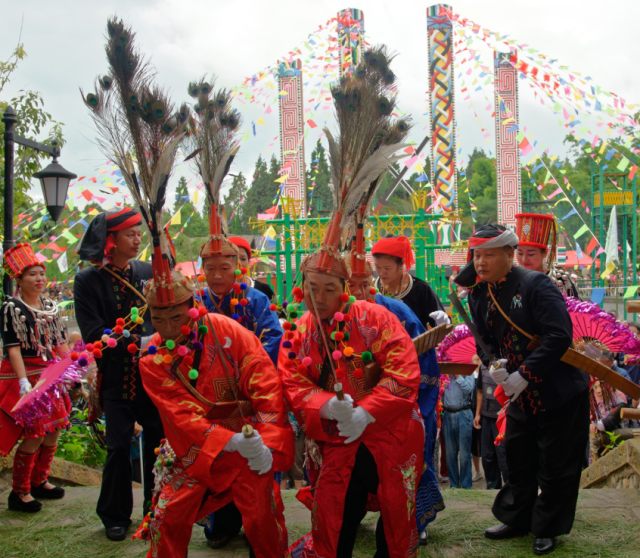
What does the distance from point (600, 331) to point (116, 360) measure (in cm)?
281

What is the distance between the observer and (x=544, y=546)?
325 centimetres

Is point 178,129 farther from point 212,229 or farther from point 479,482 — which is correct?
point 479,482

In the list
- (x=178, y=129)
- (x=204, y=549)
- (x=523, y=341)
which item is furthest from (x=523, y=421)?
(x=178, y=129)

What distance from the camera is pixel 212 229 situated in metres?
3.64

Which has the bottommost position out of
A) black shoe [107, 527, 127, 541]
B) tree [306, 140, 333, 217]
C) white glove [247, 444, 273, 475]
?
black shoe [107, 527, 127, 541]

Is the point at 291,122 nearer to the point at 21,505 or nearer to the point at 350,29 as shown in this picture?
the point at 350,29

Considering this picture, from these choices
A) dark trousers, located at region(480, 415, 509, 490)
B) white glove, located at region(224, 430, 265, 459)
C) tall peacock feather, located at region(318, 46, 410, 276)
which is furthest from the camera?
dark trousers, located at region(480, 415, 509, 490)

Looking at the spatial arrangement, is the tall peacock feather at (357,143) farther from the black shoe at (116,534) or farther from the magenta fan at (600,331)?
the black shoe at (116,534)

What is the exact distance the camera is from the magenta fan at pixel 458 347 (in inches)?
167

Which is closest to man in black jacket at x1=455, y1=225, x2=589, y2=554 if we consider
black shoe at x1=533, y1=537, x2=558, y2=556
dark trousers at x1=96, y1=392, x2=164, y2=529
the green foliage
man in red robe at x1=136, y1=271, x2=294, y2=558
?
black shoe at x1=533, y1=537, x2=558, y2=556

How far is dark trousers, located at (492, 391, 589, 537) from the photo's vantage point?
3.27m

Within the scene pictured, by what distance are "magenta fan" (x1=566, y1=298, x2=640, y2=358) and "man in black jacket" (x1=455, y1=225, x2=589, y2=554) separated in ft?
1.82

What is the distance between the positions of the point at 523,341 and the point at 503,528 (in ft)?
3.39

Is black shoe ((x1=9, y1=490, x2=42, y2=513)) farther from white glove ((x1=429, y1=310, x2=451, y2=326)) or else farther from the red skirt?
white glove ((x1=429, y1=310, x2=451, y2=326))
